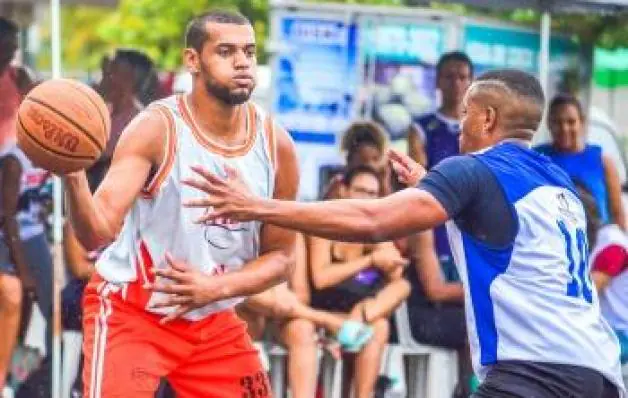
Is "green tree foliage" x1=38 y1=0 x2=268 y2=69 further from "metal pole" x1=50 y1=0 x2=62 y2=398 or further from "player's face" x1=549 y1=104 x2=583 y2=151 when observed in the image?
"metal pole" x1=50 y1=0 x2=62 y2=398

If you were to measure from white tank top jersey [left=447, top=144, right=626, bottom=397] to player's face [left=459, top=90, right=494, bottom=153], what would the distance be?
0.14 metres

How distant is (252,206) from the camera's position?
241 inches

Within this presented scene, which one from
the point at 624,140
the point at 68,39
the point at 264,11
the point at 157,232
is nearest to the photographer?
the point at 157,232

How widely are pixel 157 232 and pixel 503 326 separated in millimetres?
1734

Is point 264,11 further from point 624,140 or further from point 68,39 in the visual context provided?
point 68,39

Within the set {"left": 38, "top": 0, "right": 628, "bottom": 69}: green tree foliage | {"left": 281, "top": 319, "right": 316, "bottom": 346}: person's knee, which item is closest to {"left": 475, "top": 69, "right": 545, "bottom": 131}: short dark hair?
{"left": 281, "top": 319, "right": 316, "bottom": 346}: person's knee

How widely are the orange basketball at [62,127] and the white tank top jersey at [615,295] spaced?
4.34 m

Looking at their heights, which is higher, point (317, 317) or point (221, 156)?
point (221, 156)

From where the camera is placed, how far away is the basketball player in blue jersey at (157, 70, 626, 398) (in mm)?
6316

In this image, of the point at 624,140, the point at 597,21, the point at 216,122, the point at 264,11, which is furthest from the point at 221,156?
the point at 264,11

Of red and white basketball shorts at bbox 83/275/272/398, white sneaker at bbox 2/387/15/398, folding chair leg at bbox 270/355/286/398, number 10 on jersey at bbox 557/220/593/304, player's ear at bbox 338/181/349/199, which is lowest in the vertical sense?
white sneaker at bbox 2/387/15/398

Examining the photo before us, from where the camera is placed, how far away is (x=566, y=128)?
12203 millimetres

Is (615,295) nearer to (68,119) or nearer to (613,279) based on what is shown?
(613,279)

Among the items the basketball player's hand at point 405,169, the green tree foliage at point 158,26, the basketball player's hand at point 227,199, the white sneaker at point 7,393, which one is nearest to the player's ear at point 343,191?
the white sneaker at point 7,393
